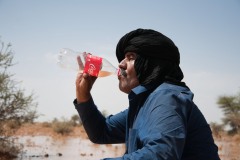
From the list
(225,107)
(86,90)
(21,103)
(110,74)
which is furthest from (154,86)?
(225,107)

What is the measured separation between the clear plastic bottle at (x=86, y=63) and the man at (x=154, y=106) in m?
0.07

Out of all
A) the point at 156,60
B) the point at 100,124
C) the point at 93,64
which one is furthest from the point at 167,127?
the point at 100,124

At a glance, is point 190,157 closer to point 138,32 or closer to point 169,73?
point 169,73

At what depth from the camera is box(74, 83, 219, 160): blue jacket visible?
1.86m

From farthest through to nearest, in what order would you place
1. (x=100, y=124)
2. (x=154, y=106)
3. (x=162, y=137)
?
(x=100, y=124), (x=154, y=106), (x=162, y=137)

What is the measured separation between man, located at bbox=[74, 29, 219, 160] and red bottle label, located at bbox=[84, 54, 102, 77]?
4 cm

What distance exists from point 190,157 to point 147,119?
0.36 m

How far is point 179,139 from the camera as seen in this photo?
1.90 metres

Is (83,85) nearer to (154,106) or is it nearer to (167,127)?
(154,106)

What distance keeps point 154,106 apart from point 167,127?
0.54ft

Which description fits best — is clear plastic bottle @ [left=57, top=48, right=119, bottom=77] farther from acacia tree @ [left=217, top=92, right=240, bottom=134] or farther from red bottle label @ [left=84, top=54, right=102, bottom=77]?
acacia tree @ [left=217, top=92, right=240, bottom=134]

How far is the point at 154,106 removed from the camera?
2010 mm

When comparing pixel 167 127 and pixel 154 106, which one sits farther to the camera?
pixel 154 106

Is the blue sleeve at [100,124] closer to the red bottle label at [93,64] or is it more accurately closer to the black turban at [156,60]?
the red bottle label at [93,64]
